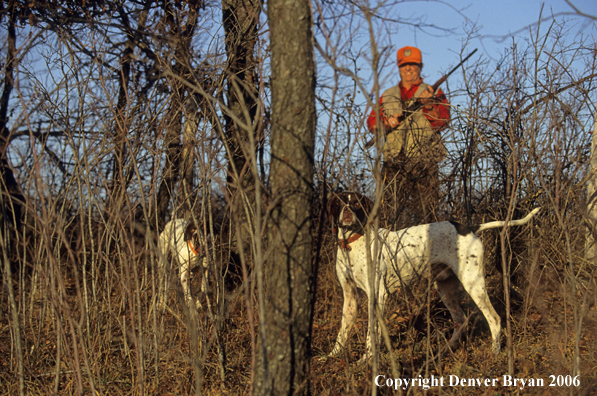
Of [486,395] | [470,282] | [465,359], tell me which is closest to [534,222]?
[470,282]

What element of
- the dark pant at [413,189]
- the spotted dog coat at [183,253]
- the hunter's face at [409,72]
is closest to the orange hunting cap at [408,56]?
the hunter's face at [409,72]

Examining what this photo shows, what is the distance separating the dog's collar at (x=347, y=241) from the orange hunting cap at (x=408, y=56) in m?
3.06

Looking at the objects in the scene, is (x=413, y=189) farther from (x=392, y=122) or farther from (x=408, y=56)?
(x=408, y=56)

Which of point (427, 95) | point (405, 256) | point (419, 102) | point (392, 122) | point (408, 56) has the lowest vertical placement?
point (405, 256)

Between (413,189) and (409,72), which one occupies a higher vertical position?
(409,72)

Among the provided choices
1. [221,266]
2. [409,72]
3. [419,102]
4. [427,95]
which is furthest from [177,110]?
[409,72]

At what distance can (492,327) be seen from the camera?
354 centimetres

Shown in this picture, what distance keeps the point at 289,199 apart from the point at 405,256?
1.94 m

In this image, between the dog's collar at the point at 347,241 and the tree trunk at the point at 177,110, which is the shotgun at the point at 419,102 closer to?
the dog's collar at the point at 347,241

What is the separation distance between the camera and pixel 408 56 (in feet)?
19.0

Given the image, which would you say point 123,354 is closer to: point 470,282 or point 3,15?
point 470,282

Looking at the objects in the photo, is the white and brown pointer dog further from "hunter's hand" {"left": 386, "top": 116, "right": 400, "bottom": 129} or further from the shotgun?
"hunter's hand" {"left": 386, "top": 116, "right": 400, "bottom": 129}

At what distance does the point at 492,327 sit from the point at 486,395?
1024 millimetres

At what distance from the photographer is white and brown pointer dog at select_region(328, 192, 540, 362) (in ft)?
11.6
